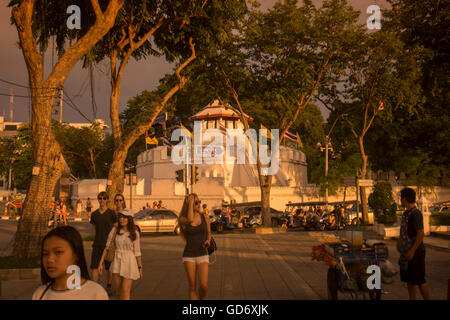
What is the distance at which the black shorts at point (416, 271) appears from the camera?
6.75 meters

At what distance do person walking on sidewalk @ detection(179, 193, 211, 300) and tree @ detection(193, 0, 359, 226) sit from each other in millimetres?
19467

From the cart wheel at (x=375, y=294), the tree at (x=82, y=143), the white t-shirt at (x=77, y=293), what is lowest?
the cart wheel at (x=375, y=294)

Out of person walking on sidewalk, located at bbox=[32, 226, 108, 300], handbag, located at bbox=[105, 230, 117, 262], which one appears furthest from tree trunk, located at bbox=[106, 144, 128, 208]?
person walking on sidewalk, located at bbox=[32, 226, 108, 300]

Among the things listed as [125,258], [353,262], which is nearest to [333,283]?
[353,262]

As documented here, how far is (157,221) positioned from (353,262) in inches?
778

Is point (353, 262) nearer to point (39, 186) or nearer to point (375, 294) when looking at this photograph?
point (375, 294)

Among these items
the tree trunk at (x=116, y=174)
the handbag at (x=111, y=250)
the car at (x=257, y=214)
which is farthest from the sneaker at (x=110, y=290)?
the car at (x=257, y=214)

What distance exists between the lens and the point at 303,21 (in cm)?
2673

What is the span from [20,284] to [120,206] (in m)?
3.36

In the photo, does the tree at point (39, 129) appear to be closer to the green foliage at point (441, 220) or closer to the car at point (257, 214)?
the green foliage at point (441, 220)

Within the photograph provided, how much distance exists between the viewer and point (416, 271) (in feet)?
22.2

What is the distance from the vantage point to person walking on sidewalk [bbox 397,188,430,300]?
6.76 meters

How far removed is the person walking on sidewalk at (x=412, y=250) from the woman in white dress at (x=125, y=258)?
12.3ft

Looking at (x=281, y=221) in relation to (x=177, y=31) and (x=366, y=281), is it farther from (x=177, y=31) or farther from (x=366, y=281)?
(x=366, y=281)
